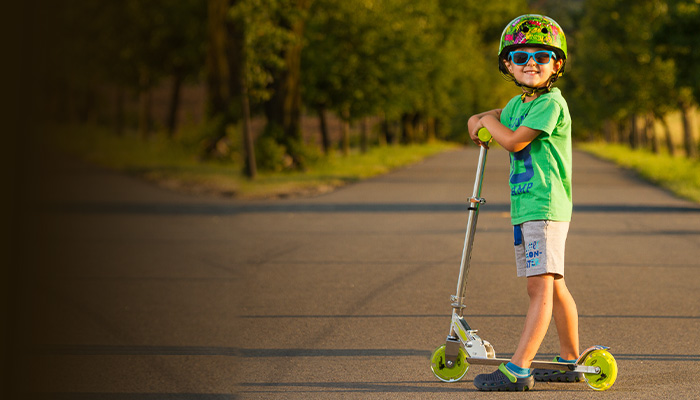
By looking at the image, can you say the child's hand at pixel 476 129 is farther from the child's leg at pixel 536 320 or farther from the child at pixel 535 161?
the child's leg at pixel 536 320

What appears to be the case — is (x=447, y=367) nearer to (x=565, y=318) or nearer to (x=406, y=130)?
(x=565, y=318)

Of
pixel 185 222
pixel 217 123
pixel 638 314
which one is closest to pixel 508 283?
pixel 638 314

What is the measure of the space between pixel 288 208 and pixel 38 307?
14561 millimetres

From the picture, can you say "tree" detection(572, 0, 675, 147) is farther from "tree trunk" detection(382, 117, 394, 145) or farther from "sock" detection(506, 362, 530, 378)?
"sock" detection(506, 362, 530, 378)

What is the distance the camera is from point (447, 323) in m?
5.87

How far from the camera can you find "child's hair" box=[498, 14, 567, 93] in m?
3.81

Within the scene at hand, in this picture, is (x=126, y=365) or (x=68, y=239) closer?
(x=68, y=239)

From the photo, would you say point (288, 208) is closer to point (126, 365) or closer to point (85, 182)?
point (126, 365)

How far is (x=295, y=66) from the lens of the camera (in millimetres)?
22906

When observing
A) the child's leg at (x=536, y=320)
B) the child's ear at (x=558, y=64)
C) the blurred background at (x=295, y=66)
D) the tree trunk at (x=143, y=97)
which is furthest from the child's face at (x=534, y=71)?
the tree trunk at (x=143, y=97)

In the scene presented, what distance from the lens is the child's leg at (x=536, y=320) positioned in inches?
155

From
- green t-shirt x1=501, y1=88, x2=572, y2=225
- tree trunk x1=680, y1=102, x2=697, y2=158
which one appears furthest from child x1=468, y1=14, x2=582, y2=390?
tree trunk x1=680, y1=102, x2=697, y2=158

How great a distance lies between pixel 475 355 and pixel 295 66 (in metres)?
19.4

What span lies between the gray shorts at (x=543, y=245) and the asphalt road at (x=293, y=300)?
603 millimetres
